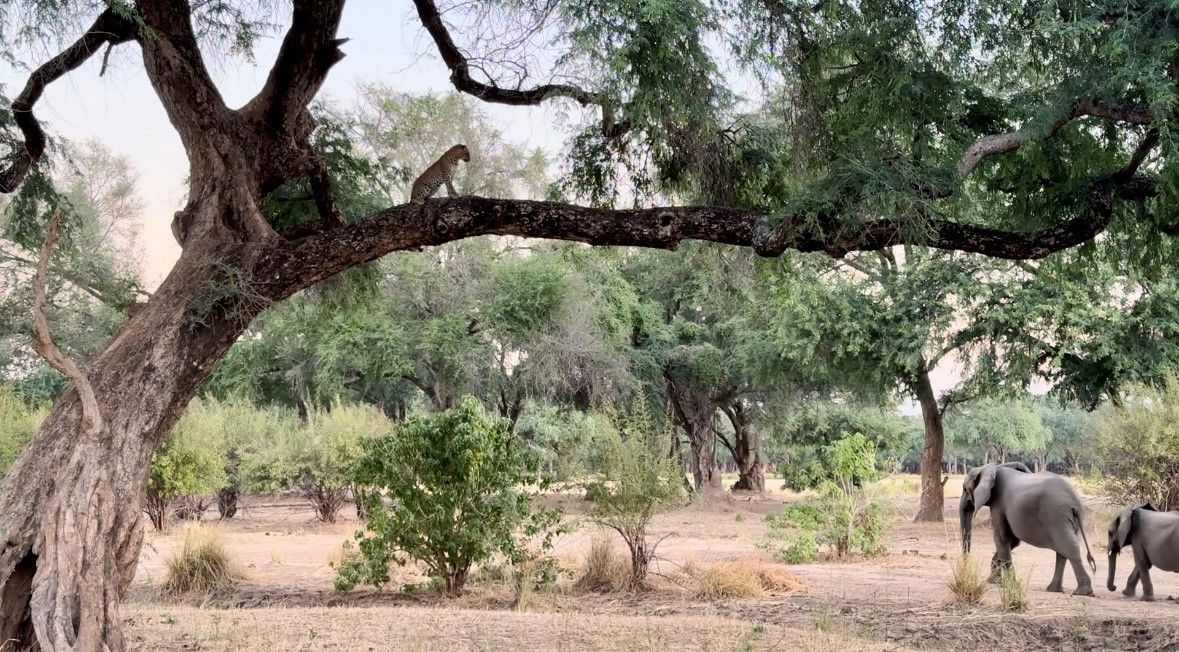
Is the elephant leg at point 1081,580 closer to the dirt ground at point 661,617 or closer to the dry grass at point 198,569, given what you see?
the dirt ground at point 661,617

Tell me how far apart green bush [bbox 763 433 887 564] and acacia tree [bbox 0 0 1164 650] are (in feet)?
20.2

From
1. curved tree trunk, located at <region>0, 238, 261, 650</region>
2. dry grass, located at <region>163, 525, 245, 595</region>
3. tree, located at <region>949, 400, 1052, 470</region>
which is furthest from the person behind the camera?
tree, located at <region>949, 400, 1052, 470</region>

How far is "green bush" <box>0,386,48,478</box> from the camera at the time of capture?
65.8ft

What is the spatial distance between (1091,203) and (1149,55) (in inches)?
69.5

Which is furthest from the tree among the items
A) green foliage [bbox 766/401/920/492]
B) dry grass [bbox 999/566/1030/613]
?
dry grass [bbox 999/566/1030/613]

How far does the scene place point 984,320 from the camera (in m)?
21.1

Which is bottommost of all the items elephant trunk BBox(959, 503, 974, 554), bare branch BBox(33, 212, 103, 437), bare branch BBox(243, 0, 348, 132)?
elephant trunk BBox(959, 503, 974, 554)

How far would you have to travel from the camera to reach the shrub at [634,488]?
11617mm

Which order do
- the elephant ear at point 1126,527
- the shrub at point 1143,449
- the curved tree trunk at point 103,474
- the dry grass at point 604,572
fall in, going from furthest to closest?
the shrub at point 1143,449 < the dry grass at point 604,572 < the elephant ear at point 1126,527 < the curved tree trunk at point 103,474

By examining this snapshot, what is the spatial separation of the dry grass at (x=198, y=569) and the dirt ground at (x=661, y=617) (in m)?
0.25

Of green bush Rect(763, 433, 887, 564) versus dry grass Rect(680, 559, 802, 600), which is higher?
green bush Rect(763, 433, 887, 564)

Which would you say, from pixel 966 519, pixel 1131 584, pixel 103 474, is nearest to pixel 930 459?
pixel 966 519

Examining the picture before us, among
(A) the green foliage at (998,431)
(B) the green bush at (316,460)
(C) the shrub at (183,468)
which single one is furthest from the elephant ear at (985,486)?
(A) the green foliage at (998,431)

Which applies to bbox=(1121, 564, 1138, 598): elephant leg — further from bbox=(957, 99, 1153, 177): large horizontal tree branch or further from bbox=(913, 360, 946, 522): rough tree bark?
bbox=(913, 360, 946, 522): rough tree bark
